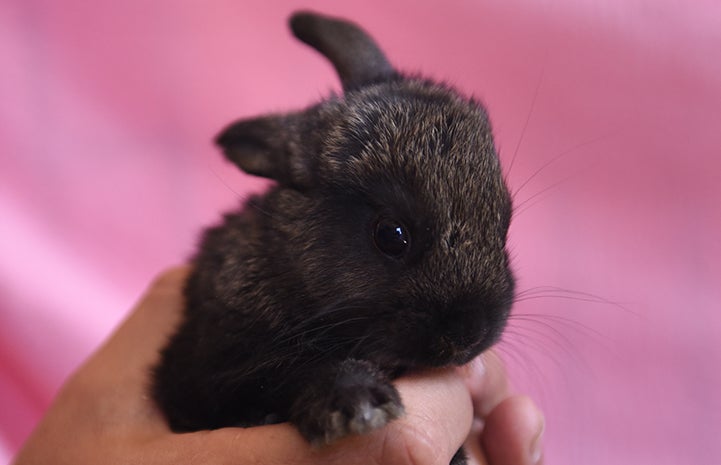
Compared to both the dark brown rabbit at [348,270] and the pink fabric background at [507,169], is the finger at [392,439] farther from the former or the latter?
the pink fabric background at [507,169]

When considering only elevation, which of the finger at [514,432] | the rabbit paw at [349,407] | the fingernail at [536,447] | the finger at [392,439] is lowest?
the fingernail at [536,447]

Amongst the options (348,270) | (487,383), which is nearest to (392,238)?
(348,270)

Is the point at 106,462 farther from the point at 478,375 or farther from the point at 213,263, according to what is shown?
the point at 478,375

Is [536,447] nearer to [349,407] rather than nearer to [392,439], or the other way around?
[392,439]

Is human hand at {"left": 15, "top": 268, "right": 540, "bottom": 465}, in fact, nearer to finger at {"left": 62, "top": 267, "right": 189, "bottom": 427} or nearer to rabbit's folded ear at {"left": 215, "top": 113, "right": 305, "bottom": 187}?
finger at {"left": 62, "top": 267, "right": 189, "bottom": 427}

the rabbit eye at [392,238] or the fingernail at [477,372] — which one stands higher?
the rabbit eye at [392,238]

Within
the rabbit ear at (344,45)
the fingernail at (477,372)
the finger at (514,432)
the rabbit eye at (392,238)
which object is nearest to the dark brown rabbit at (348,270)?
the rabbit eye at (392,238)

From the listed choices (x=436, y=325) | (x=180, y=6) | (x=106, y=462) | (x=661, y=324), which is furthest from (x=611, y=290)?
(x=180, y=6)

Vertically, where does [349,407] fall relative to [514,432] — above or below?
above
